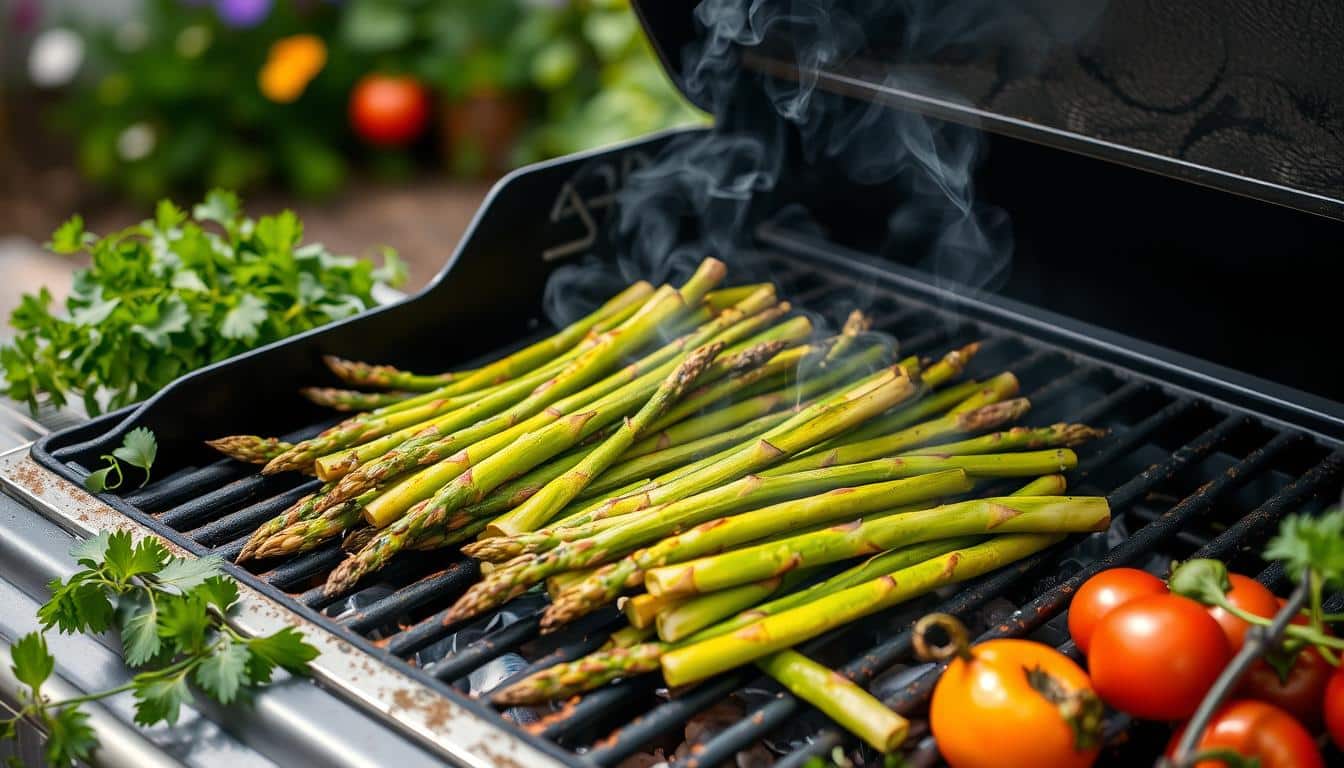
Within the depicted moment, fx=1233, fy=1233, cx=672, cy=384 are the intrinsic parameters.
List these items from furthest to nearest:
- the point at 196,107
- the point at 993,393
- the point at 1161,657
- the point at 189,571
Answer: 1. the point at 196,107
2. the point at 993,393
3. the point at 189,571
4. the point at 1161,657

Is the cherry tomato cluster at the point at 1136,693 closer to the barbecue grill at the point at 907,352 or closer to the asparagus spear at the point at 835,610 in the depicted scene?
the barbecue grill at the point at 907,352

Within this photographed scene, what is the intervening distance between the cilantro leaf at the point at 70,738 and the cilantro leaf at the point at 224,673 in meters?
0.17

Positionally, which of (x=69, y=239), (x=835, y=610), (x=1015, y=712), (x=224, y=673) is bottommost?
(x=1015, y=712)

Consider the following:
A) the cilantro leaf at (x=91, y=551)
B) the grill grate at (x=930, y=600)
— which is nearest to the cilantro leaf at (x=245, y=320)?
the grill grate at (x=930, y=600)

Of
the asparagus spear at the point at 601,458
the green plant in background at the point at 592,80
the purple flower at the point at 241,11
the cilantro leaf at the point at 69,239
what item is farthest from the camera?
the purple flower at the point at 241,11

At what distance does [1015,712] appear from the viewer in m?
1.67

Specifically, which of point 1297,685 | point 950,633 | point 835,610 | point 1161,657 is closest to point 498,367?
point 835,610

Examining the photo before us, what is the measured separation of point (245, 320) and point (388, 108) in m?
4.60

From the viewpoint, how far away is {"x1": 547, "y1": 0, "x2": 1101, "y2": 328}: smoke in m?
2.84

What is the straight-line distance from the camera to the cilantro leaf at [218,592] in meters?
1.92

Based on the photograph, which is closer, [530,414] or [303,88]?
[530,414]

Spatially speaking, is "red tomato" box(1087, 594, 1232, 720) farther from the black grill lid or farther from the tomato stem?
the black grill lid

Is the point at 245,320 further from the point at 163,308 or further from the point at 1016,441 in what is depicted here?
the point at 1016,441

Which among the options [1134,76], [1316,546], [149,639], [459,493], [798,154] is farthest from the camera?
[798,154]
